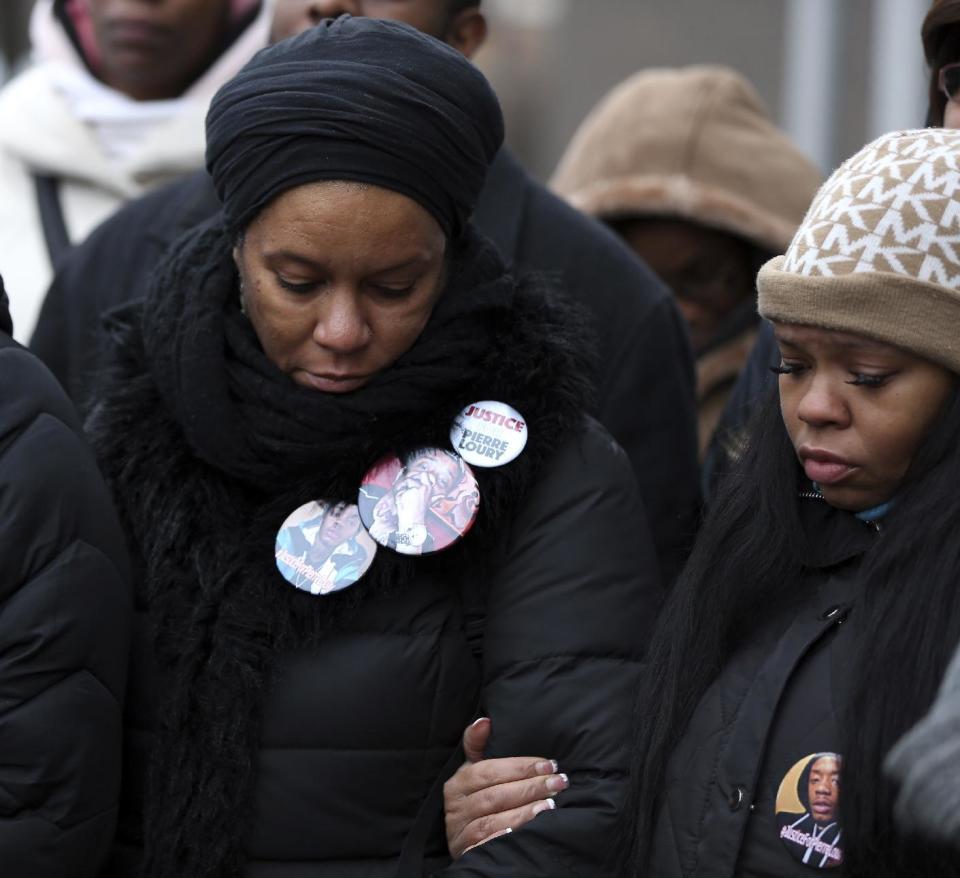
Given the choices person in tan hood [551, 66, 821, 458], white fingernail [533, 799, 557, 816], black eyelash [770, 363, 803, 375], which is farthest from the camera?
person in tan hood [551, 66, 821, 458]

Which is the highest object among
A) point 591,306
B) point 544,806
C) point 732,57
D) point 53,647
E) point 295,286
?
point 295,286

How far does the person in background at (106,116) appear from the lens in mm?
4246

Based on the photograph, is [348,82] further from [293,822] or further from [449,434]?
[293,822]

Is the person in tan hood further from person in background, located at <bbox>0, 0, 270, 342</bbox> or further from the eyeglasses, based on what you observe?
the eyeglasses

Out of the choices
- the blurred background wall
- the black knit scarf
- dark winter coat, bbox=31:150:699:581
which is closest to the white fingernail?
the black knit scarf

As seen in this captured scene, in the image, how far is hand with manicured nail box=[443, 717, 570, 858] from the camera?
101 inches

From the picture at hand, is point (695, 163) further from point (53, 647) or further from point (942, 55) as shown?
point (53, 647)

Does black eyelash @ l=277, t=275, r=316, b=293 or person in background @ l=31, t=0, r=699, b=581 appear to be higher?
black eyelash @ l=277, t=275, r=316, b=293

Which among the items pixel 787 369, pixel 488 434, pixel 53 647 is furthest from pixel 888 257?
pixel 53 647

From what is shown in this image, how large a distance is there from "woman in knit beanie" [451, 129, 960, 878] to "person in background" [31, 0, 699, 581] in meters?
1.05

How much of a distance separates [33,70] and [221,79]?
0.47 meters

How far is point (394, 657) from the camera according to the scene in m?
2.63

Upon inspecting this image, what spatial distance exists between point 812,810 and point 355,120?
110cm

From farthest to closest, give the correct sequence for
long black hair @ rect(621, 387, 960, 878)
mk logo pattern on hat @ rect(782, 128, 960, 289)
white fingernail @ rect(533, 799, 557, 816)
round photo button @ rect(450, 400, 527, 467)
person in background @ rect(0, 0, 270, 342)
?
person in background @ rect(0, 0, 270, 342), round photo button @ rect(450, 400, 527, 467), white fingernail @ rect(533, 799, 557, 816), mk logo pattern on hat @ rect(782, 128, 960, 289), long black hair @ rect(621, 387, 960, 878)
